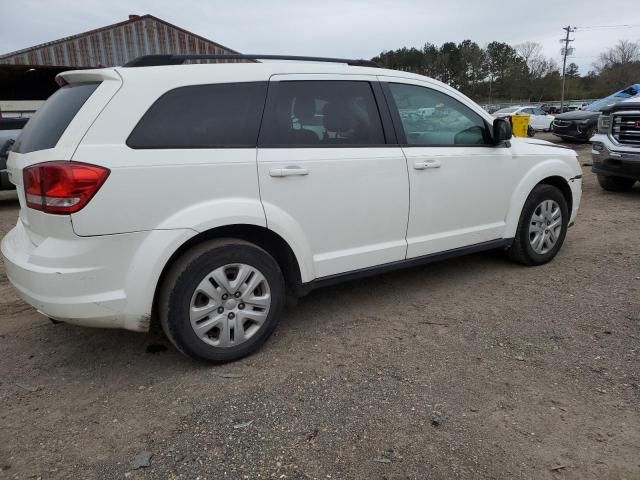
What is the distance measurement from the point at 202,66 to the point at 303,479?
2.28 metres

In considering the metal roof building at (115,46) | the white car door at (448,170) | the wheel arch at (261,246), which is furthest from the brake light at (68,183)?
the metal roof building at (115,46)

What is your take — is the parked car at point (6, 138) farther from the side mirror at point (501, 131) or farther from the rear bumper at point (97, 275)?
the side mirror at point (501, 131)

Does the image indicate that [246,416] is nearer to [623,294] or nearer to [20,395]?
[20,395]

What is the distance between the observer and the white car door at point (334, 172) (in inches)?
120

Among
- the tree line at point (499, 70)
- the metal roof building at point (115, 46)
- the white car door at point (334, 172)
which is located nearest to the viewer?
the white car door at point (334, 172)

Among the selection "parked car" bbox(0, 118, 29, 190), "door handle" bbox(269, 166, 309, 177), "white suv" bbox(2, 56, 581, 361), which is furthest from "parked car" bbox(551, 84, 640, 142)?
"door handle" bbox(269, 166, 309, 177)

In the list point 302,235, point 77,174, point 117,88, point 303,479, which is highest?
Answer: point 117,88

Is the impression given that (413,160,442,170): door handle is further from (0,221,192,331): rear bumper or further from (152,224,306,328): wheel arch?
(0,221,192,331): rear bumper

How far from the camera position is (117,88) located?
2.62 m

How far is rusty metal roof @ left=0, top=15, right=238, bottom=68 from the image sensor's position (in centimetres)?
2339

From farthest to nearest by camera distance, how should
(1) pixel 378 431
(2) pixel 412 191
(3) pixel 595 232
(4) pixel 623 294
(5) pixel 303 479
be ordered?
(3) pixel 595 232
(4) pixel 623 294
(2) pixel 412 191
(1) pixel 378 431
(5) pixel 303 479

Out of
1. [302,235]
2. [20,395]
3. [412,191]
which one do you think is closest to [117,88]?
[302,235]

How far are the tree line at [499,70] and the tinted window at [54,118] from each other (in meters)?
63.1

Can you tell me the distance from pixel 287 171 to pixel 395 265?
117 centimetres
